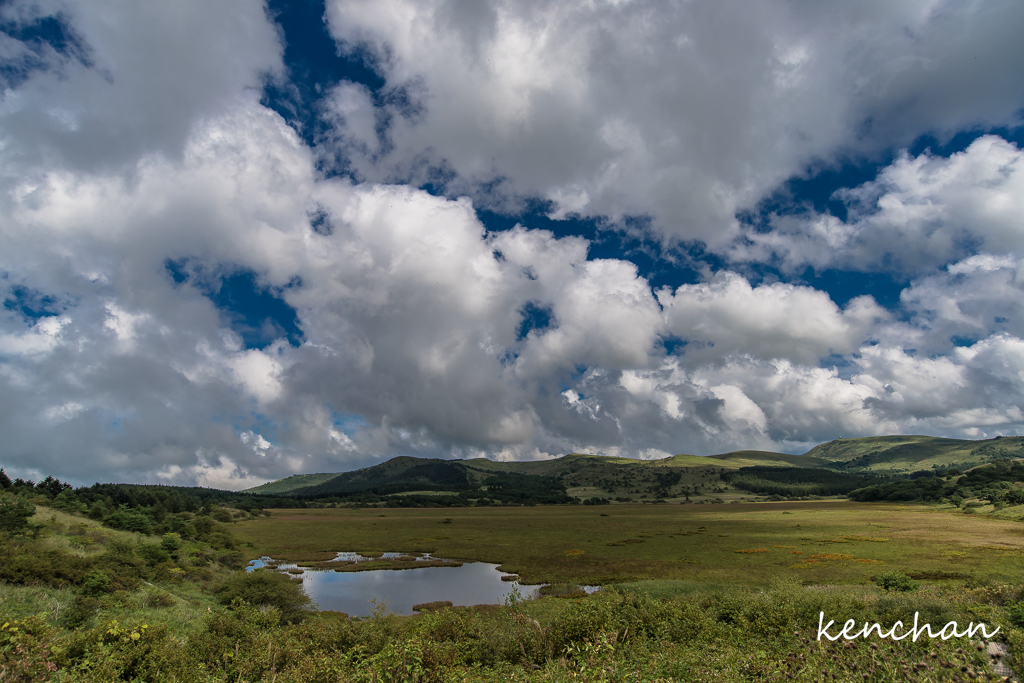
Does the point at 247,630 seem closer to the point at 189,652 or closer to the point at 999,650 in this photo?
the point at 189,652

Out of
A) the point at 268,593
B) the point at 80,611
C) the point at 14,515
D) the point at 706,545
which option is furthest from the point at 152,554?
the point at 706,545

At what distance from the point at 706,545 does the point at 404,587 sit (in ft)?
133

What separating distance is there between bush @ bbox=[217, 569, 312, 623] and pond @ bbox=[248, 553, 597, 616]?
4.03 m

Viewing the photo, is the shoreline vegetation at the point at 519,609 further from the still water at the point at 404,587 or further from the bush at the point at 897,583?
the still water at the point at 404,587

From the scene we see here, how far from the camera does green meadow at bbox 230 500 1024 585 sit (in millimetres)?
38125

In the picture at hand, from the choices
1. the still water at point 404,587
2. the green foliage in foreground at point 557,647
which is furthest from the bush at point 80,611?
the still water at point 404,587

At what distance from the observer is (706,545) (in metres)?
58.7

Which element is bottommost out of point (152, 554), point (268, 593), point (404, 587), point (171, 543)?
point (404, 587)

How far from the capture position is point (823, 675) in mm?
8445

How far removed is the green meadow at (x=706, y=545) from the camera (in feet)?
125

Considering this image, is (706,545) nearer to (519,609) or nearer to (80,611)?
(519,609)

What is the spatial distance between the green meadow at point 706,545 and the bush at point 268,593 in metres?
20.5

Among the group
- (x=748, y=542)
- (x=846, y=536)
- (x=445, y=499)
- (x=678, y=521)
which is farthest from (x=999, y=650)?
(x=445, y=499)

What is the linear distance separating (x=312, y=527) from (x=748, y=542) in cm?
8122
